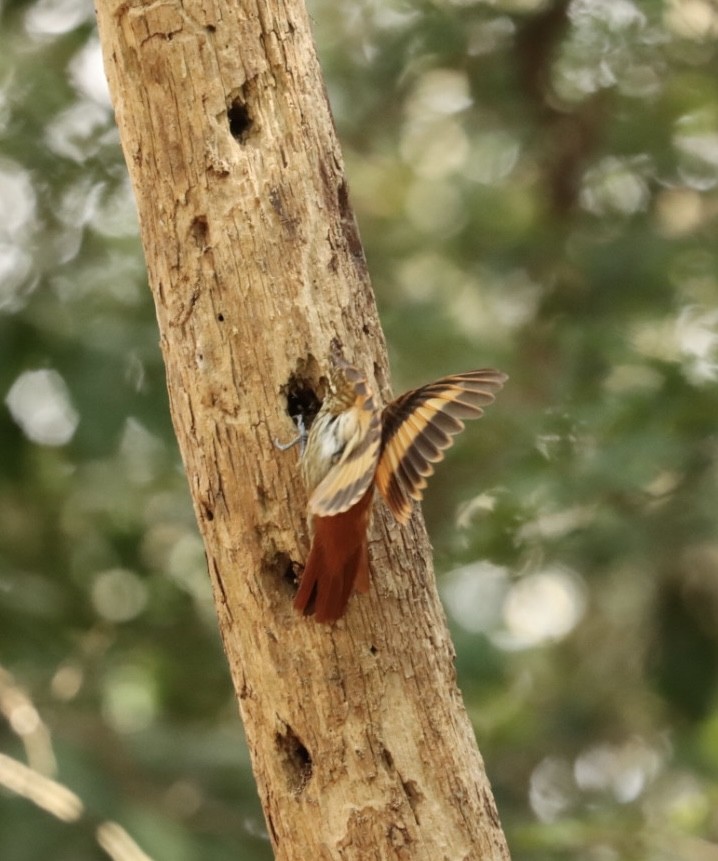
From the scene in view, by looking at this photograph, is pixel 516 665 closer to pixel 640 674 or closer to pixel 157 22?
pixel 640 674

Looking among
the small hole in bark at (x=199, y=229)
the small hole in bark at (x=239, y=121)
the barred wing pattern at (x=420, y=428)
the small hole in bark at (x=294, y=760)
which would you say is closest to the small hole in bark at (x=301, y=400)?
the barred wing pattern at (x=420, y=428)

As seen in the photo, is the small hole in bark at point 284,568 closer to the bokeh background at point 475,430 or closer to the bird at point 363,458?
the bird at point 363,458

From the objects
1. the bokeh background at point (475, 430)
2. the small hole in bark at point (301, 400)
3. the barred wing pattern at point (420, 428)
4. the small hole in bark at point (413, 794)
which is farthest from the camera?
the bokeh background at point (475, 430)

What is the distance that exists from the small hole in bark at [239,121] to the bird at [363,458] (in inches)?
26.5

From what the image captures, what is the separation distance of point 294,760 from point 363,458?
75 centimetres

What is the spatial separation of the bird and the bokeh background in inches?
82.1

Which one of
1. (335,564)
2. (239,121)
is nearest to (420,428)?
(335,564)

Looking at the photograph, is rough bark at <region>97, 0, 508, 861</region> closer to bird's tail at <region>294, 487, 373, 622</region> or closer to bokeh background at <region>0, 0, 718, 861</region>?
bird's tail at <region>294, 487, 373, 622</region>

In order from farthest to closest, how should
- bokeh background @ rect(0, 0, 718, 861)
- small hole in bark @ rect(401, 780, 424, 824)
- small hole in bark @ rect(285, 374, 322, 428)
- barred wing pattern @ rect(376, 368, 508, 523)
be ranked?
1. bokeh background @ rect(0, 0, 718, 861)
2. small hole in bark @ rect(285, 374, 322, 428)
3. small hole in bark @ rect(401, 780, 424, 824)
4. barred wing pattern @ rect(376, 368, 508, 523)

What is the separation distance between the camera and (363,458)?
298cm

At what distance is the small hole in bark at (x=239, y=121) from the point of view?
10.9 feet

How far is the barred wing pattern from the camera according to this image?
9.52 feet

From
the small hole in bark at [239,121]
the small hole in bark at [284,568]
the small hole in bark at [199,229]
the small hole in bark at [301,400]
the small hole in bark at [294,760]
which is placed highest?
the small hole in bark at [239,121]

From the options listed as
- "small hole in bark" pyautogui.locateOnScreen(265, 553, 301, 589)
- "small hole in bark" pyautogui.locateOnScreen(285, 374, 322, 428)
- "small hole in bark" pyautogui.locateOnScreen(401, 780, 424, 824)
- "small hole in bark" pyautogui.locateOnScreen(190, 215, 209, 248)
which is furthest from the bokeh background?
"small hole in bark" pyautogui.locateOnScreen(190, 215, 209, 248)
